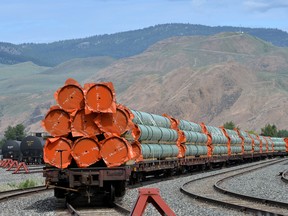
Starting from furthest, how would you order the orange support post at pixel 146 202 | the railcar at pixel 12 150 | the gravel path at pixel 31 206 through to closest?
the railcar at pixel 12 150 → the gravel path at pixel 31 206 → the orange support post at pixel 146 202

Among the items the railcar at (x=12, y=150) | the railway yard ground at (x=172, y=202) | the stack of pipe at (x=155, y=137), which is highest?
the stack of pipe at (x=155, y=137)

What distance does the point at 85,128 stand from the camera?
18.7 metres

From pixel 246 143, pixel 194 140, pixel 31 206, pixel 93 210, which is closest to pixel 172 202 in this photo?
pixel 93 210

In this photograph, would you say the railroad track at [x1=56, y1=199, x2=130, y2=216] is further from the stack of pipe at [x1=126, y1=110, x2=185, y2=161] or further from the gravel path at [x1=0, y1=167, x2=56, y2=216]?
the stack of pipe at [x1=126, y1=110, x2=185, y2=161]

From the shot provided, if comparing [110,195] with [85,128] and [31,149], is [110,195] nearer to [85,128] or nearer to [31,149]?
[85,128]

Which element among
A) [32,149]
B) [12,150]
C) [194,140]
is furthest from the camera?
[12,150]

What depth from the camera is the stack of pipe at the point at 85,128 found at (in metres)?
18.5

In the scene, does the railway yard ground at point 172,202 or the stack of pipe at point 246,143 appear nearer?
the railway yard ground at point 172,202

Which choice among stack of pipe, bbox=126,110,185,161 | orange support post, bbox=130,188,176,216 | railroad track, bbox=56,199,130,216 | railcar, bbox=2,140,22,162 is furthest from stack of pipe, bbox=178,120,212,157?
railcar, bbox=2,140,22,162

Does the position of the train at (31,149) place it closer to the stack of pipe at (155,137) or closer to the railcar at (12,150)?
the railcar at (12,150)

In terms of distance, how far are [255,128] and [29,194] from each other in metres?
162

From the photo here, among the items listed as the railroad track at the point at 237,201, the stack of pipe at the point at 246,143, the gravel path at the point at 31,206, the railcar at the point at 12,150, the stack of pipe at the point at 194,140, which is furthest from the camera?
the railcar at the point at 12,150

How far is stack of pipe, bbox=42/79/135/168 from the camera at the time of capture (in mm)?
18516

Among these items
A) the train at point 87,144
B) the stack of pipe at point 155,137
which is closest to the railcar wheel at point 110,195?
the train at point 87,144
